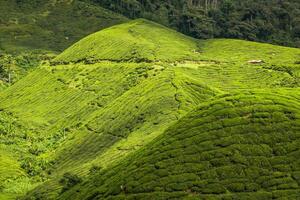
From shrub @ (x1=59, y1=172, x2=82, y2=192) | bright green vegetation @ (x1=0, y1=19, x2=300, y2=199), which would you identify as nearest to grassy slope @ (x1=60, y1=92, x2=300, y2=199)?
bright green vegetation @ (x1=0, y1=19, x2=300, y2=199)

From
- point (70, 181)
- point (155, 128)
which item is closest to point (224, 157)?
point (70, 181)

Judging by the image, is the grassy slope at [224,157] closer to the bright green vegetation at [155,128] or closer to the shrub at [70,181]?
the bright green vegetation at [155,128]

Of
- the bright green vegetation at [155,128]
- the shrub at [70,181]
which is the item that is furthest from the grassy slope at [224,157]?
the shrub at [70,181]

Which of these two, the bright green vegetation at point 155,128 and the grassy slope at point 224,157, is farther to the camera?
the bright green vegetation at point 155,128

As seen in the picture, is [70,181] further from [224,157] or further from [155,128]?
[224,157]

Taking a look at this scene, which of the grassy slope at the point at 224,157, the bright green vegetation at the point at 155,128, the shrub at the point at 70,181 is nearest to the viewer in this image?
the grassy slope at the point at 224,157

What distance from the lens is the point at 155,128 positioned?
12438cm

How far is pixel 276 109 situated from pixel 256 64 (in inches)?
4522

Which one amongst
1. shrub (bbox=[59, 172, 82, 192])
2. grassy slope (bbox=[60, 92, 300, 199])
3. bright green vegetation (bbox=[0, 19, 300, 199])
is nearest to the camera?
grassy slope (bbox=[60, 92, 300, 199])

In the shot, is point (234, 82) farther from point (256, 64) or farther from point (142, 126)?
point (142, 126)

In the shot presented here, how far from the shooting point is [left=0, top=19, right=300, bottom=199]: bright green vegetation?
67.4 meters

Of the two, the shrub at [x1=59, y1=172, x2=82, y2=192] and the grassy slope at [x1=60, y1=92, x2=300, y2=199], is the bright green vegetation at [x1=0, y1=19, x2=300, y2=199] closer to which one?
the grassy slope at [x1=60, y1=92, x2=300, y2=199]

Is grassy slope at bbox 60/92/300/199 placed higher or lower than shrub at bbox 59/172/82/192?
higher

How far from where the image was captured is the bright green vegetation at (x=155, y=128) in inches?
2655
